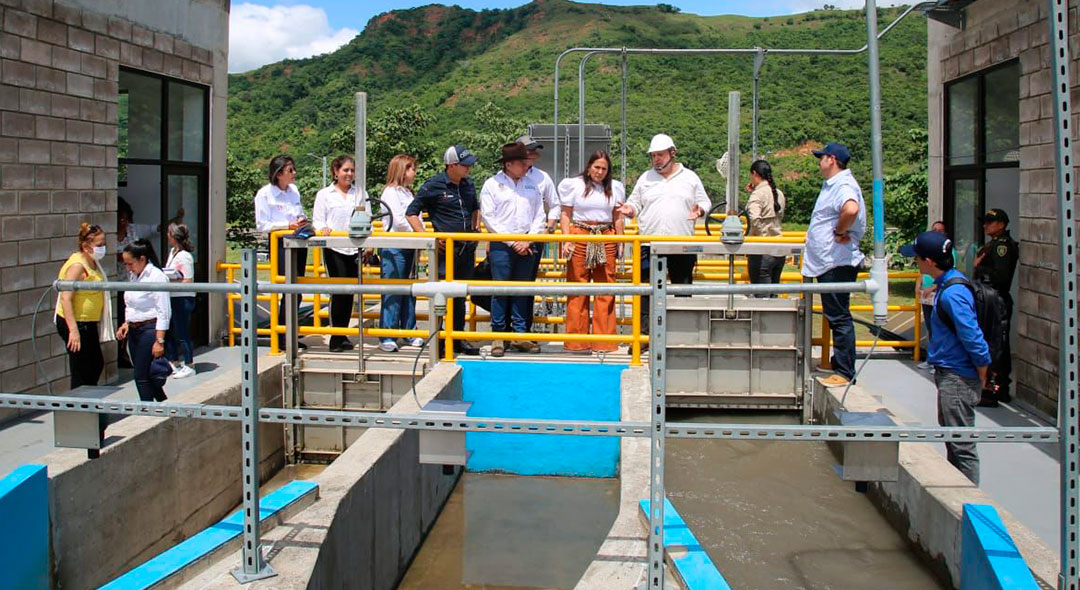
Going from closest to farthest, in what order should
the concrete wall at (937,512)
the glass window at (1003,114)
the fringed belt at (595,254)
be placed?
the concrete wall at (937,512), the fringed belt at (595,254), the glass window at (1003,114)

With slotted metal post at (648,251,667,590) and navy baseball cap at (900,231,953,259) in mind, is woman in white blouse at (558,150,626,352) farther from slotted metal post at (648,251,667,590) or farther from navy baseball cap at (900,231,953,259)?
slotted metal post at (648,251,667,590)

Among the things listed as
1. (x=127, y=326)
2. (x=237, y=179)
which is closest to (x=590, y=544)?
(x=127, y=326)

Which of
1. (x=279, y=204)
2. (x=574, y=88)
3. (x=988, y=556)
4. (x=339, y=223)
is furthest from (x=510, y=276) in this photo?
(x=574, y=88)

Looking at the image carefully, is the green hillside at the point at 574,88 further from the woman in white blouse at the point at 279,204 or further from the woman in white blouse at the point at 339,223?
the woman in white blouse at the point at 279,204

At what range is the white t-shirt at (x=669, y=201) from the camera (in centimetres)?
937

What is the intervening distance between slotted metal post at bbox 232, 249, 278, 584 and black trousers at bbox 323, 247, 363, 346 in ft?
17.7

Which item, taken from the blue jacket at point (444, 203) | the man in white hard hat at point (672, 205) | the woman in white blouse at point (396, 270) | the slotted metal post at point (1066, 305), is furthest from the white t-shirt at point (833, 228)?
the slotted metal post at point (1066, 305)

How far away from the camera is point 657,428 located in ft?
12.9

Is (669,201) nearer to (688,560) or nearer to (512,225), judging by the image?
(512,225)

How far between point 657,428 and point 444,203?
5.84 m

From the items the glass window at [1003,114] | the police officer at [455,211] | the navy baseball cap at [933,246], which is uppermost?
the glass window at [1003,114]

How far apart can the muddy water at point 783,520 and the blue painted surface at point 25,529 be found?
3.91 meters

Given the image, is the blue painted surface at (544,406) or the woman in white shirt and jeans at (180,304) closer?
the blue painted surface at (544,406)

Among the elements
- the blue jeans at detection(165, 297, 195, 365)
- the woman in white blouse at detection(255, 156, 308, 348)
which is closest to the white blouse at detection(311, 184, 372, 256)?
the woman in white blouse at detection(255, 156, 308, 348)
